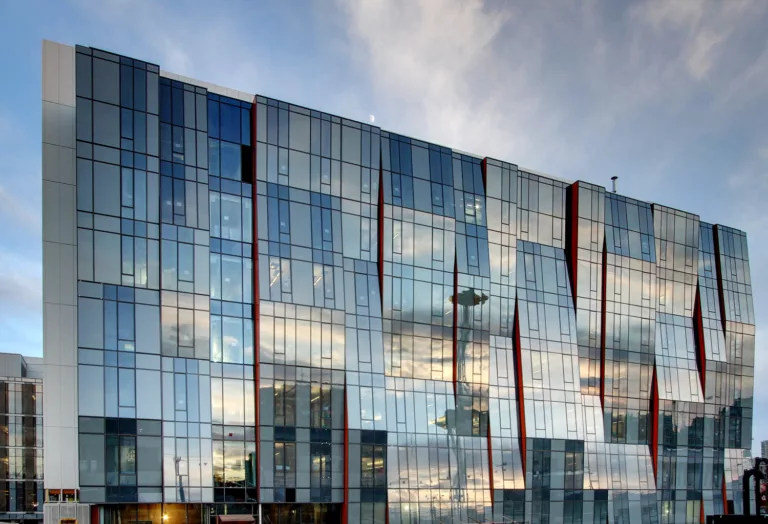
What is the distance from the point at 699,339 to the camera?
67625mm

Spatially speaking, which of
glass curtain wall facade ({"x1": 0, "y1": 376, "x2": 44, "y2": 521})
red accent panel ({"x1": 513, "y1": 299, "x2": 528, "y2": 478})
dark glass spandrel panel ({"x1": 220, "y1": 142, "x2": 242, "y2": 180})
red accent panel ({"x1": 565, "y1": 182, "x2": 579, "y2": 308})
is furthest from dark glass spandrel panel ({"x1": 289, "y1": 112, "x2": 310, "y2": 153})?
glass curtain wall facade ({"x1": 0, "y1": 376, "x2": 44, "y2": 521})

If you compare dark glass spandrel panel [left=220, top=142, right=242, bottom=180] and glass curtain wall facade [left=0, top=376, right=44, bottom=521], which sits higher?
dark glass spandrel panel [left=220, top=142, right=242, bottom=180]

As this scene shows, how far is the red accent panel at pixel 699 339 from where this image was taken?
6700 cm

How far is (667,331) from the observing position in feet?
214

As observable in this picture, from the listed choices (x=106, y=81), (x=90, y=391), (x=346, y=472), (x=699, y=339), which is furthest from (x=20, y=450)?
(x=699, y=339)

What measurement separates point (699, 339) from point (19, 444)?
73280 mm

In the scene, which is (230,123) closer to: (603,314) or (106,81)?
(106,81)

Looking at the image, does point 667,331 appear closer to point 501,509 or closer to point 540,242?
point 540,242

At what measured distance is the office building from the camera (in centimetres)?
7456

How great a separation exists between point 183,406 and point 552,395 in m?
30.2

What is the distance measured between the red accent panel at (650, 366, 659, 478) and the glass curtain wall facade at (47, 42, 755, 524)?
0.85 feet

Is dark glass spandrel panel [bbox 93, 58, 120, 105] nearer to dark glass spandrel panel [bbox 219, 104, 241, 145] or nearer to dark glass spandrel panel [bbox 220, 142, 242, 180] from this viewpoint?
dark glass spandrel panel [bbox 219, 104, 241, 145]

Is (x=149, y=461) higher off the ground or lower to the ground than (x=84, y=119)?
lower

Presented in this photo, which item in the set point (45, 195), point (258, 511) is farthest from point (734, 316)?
point (45, 195)
